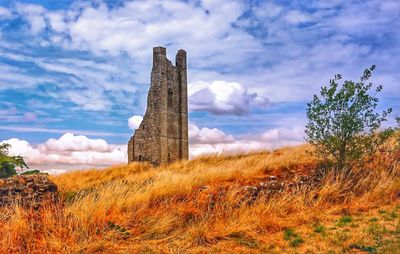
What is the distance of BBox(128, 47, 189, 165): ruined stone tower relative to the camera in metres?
33.8

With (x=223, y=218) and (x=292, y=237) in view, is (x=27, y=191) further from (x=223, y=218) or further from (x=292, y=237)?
(x=292, y=237)

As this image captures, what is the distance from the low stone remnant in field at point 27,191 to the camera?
9.42 metres

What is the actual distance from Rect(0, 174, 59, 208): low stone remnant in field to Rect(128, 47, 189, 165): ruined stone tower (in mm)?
22663

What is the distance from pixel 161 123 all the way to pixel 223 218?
82.0 feet

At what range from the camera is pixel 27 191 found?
1021 cm

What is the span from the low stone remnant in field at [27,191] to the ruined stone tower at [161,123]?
2266 cm

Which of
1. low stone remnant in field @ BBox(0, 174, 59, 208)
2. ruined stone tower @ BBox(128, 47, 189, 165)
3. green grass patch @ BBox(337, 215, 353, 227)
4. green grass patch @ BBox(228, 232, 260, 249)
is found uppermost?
ruined stone tower @ BBox(128, 47, 189, 165)

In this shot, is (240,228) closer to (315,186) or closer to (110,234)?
(110,234)

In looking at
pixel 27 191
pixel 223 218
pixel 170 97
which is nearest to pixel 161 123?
pixel 170 97

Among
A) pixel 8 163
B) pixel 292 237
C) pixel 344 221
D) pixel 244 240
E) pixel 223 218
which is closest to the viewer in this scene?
pixel 244 240

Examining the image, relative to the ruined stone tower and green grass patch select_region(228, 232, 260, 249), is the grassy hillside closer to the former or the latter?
green grass patch select_region(228, 232, 260, 249)

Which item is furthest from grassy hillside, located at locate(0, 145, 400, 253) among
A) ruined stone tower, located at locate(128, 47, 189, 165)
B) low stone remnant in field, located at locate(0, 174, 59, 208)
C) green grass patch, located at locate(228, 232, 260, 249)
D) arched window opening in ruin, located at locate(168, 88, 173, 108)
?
arched window opening in ruin, located at locate(168, 88, 173, 108)

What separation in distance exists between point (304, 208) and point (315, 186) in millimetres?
1885

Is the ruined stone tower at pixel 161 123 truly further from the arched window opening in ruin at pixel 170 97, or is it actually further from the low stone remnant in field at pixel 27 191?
the low stone remnant in field at pixel 27 191
